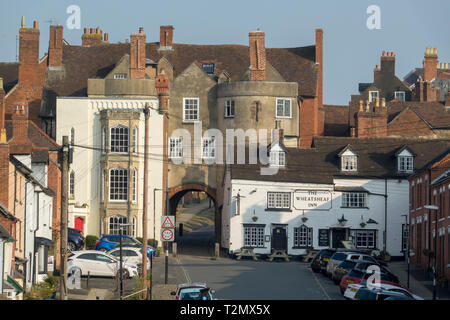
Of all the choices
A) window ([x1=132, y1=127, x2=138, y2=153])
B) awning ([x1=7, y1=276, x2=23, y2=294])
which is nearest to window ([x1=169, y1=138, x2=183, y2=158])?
window ([x1=132, y1=127, x2=138, y2=153])

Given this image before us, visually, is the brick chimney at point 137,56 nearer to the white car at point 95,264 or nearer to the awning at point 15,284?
the white car at point 95,264

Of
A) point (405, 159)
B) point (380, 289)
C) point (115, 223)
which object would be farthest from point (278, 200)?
point (380, 289)

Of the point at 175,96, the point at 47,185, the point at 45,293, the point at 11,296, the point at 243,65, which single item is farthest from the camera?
the point at 243,65

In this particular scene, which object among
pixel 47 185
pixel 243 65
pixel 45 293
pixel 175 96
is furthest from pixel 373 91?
pixel 45 293

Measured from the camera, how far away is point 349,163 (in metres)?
77.4

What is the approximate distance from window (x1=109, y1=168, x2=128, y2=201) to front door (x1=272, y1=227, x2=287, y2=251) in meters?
12.4

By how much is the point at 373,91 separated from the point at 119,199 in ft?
140

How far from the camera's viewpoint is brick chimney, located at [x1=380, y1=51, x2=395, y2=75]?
11231 centimetres

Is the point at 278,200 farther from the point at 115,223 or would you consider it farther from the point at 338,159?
the point at 115,223

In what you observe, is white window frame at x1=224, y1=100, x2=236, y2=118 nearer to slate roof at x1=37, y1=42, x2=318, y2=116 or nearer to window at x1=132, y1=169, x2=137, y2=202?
slate roof at x1=37, y1=42, x2=318, y2=116

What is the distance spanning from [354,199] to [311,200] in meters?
3.44

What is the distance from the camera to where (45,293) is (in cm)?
4619
